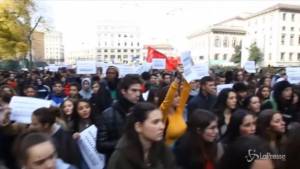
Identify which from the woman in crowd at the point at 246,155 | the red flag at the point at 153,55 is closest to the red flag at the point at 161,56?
the red flag at the point at 153,55

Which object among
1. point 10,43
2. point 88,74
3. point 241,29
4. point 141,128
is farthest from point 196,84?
point 241,29

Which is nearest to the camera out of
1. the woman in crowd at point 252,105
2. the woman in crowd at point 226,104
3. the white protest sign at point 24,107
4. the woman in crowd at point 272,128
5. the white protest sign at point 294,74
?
the woman in crowd at point 272,128

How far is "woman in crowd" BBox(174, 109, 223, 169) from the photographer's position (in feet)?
10.3

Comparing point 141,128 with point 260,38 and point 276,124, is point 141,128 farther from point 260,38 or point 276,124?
point 260,38

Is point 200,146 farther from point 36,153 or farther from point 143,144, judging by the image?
point 36,153

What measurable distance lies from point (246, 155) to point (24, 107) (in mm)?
3045

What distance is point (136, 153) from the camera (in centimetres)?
275

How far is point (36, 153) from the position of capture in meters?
2.46

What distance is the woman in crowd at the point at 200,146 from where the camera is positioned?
10.3 feet

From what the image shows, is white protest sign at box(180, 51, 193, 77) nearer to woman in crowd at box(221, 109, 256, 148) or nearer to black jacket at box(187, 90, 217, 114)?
black jacket at box(187, 90, 217, 114)

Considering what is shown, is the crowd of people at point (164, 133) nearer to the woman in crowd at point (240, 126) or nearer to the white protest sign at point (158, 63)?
the woman in crowd at point (240, 126)

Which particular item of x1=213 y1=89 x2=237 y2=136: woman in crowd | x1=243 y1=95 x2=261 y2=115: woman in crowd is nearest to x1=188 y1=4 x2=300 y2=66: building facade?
x1=243 y1=95 x2=261 y2=115: woman in crowd

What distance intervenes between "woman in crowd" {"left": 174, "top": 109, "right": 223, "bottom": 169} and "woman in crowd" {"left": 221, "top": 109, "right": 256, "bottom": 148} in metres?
0.40

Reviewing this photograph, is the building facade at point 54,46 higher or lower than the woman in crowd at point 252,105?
higher
